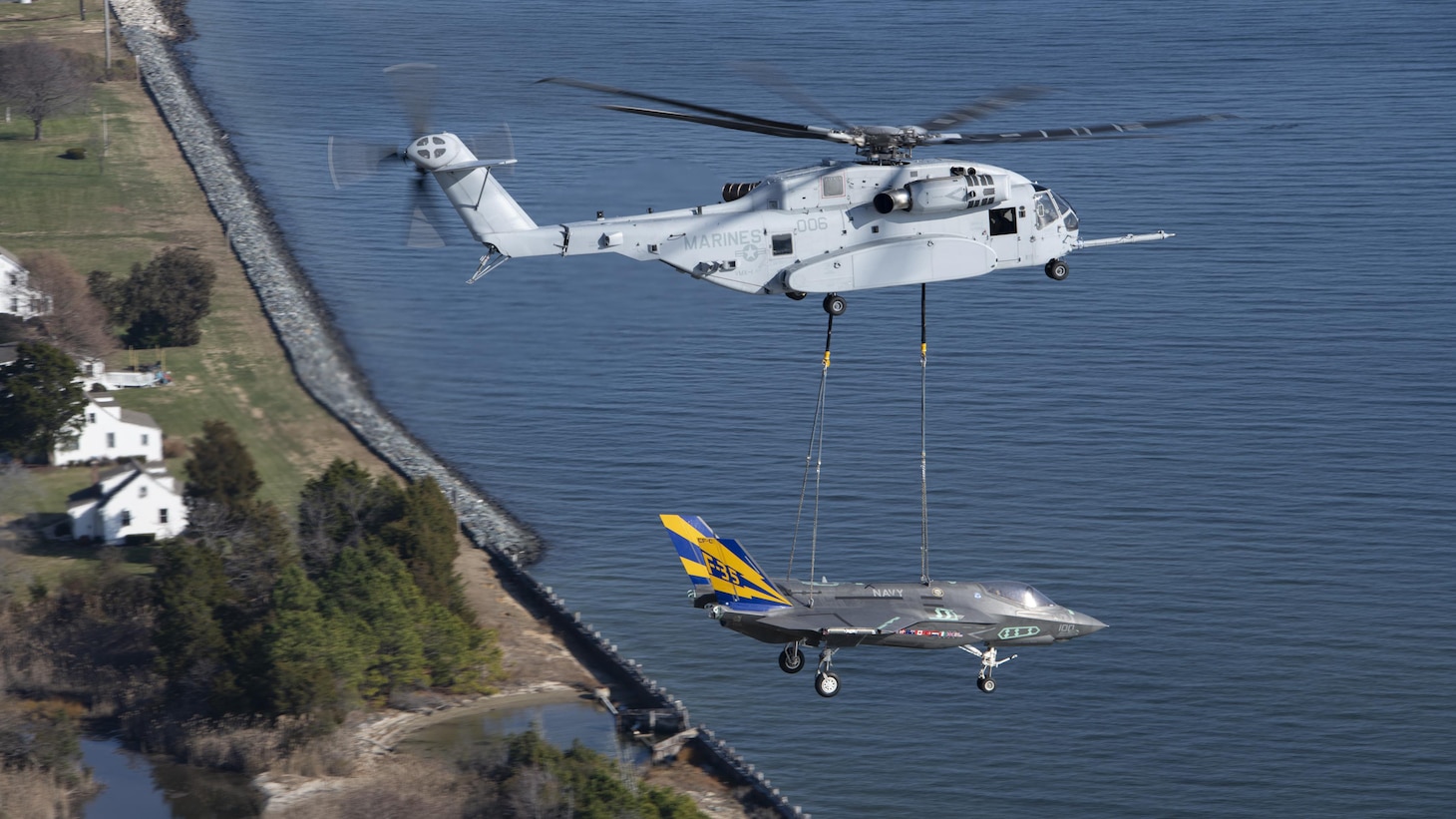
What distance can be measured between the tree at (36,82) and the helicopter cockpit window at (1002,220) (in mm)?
107857

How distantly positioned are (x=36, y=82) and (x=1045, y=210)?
10818cm

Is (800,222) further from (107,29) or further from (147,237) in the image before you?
(107,29)

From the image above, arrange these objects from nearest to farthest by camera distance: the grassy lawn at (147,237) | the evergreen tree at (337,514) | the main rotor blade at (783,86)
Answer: the main rotor blade at (783,86)
the evergreen tree at (337,514)
the grassy lawn at (147,237)

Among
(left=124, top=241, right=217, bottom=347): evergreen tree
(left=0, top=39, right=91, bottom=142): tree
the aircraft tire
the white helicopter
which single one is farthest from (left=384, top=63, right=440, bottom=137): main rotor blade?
(left=0, top=39, right=91, bottom=142): tree

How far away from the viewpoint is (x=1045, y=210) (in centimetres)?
3675

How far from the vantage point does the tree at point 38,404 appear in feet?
257

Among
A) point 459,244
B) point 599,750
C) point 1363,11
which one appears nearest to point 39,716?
point 599,750

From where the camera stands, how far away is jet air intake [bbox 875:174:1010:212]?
34719mm

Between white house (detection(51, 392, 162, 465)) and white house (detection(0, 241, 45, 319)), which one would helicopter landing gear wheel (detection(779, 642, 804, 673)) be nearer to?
white house (detection(51, 392, 162, 465))

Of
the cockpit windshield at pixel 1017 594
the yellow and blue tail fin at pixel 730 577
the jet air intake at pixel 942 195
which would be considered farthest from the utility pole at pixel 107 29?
the cockpit windshield at pixel 1017 594

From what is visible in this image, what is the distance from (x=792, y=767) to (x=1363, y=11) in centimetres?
12095

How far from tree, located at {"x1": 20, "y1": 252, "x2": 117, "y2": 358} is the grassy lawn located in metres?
1.63

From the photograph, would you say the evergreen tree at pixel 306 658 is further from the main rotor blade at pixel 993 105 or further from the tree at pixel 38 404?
the main rotor blade at pixel 993 105

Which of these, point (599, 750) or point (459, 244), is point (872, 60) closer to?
point (459, 244)
